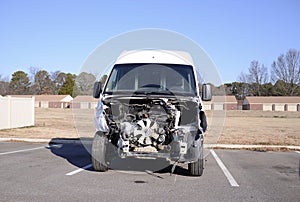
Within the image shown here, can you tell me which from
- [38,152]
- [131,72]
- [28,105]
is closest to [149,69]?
[131,72]

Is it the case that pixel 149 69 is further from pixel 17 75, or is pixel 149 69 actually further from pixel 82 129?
pixel 17 75

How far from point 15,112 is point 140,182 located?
18.0 m

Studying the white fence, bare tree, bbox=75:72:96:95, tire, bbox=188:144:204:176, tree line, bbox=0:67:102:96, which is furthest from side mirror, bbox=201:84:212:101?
tree line, bbox=0:67:102:96

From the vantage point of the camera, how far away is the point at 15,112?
24.1m

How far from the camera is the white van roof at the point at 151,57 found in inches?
386

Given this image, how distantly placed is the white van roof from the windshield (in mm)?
128

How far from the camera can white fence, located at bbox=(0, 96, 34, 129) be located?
22944 mm

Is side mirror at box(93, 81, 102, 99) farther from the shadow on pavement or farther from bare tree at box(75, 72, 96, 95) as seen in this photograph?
the shadow on pavement

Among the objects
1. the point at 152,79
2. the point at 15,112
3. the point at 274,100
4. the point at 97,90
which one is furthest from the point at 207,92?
the point at 274,100

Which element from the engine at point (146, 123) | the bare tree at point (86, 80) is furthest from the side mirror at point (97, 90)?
the bare tree at point (86, 80)

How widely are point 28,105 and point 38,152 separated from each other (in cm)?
1356

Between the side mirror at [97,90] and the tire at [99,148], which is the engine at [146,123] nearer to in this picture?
the tire at [99,148]

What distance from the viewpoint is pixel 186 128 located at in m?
8.27

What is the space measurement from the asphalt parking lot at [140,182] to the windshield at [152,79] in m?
1.96
